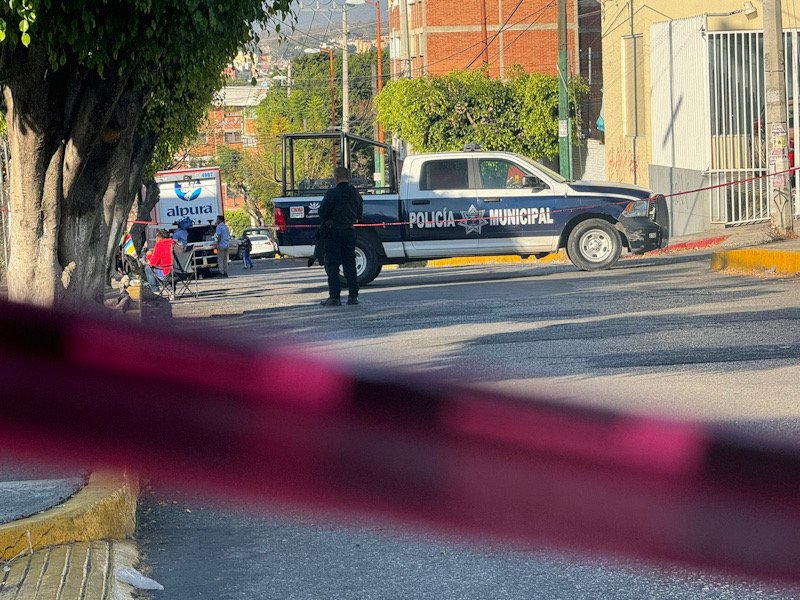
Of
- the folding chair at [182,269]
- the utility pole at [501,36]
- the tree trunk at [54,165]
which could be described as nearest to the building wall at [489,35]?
the utility pole at [501,36]

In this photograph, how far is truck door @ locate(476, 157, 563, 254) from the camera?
18.2 metres

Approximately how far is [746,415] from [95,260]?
4.58m

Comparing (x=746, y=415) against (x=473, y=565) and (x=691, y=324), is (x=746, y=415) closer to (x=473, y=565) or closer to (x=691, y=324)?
(x=473, y=565)

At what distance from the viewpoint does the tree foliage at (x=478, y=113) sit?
4503 cm

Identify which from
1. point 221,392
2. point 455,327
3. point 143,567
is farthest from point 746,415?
point 221,392

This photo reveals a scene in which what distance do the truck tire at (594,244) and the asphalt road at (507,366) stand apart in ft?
1.05

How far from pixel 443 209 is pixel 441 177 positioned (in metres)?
0.50

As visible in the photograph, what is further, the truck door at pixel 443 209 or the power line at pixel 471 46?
the power line at pixel 471 46

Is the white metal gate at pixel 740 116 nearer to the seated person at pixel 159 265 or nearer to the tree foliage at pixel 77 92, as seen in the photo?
the seated person at pixel 159 265

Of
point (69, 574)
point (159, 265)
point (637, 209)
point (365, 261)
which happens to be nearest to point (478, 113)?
point (159, 265)

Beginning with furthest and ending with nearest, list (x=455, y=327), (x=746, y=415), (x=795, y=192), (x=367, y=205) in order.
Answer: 1. (x=795, y=192)
2. (x=367, y=205)
3. (x=455, y=327)
4. (x=746, y=415)

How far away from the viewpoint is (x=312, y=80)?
295ft

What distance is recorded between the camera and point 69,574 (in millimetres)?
4051

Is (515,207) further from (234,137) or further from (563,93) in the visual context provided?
(234,137)
